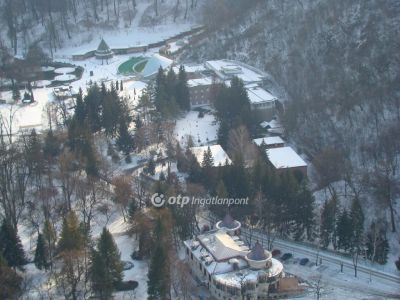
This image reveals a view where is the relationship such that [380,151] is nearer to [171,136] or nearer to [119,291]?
[171,136]

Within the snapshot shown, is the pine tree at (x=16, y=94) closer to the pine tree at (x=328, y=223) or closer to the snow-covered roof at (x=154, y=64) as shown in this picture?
the snow-covered roof at (x=154, y=64)

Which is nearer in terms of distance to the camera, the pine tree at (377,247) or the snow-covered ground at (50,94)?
the pine tree at (377,247)

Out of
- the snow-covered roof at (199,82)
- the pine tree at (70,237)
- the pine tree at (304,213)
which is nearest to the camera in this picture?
the pine tree at (70,237)

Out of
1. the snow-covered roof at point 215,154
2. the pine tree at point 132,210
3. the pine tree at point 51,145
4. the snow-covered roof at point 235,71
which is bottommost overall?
the pine tree at point 132,210

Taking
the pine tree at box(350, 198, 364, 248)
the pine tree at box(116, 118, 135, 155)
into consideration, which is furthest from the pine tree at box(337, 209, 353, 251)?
the pine tree at box(116, 118, 135, 155)

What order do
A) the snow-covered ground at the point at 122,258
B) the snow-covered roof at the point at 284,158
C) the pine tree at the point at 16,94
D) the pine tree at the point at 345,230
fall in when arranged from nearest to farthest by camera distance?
the snow-covered ground at the point at 122,258, the pine tree at the point at 345,230, the snow-covered roof at the point at 284,158, the pine tree at the point at 16,94

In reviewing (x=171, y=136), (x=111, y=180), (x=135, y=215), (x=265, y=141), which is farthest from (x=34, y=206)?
(x=265, y=141)

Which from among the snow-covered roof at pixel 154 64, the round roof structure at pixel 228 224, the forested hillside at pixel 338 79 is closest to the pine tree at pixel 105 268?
the round roof structure at pixel 228 224
